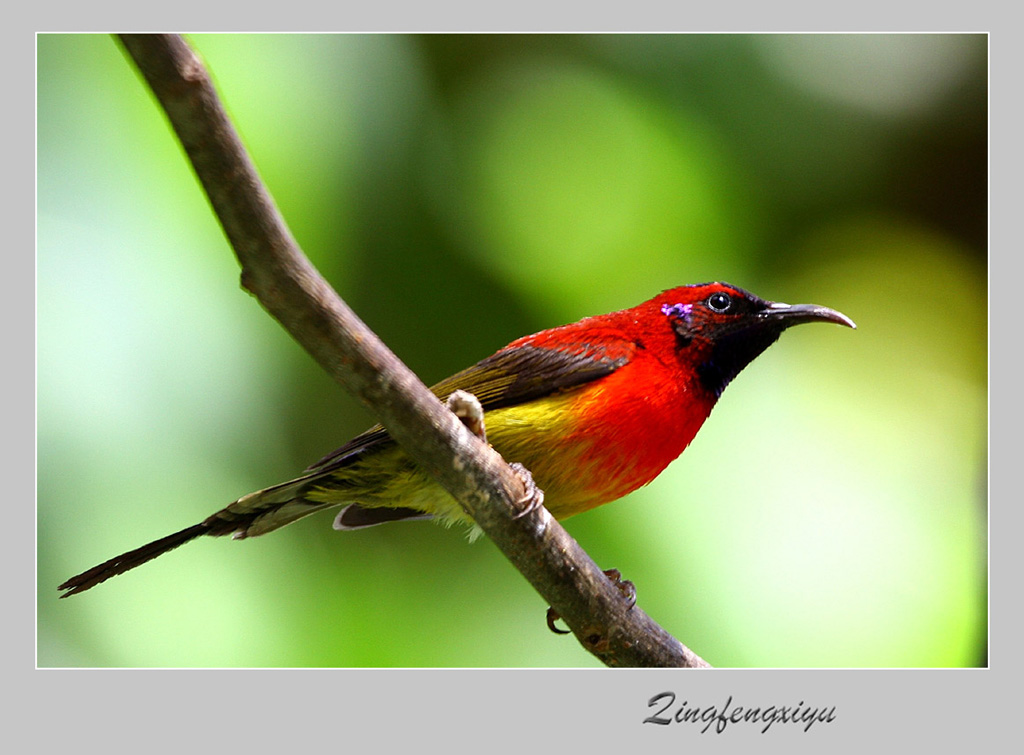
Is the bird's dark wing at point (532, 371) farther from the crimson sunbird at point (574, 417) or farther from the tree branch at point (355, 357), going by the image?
the tree branch at point (355, 357)

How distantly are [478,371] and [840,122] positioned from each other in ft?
6.54

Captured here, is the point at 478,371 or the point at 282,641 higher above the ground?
the point at 478,371

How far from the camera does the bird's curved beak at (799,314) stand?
10.9 ft

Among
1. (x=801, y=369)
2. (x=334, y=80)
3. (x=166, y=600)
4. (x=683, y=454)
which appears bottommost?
(x=166, y=600)

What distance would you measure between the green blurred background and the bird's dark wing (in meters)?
0.45

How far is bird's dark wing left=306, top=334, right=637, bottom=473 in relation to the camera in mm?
3129

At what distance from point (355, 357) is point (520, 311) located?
1.80m

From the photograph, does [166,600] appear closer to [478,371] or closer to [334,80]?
[478,371]

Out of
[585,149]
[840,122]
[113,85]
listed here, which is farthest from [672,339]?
[113,85]

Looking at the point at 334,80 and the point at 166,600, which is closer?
the point at 166,600

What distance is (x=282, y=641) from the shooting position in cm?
302

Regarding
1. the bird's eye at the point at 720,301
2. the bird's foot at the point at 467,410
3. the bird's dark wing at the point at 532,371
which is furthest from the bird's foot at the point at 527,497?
the bird's eye at the point at 720,301

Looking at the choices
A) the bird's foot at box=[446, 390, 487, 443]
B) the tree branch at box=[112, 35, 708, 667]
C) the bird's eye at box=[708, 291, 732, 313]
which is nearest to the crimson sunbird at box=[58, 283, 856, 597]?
the bird's eye at box=[708, 291, 732, 313]

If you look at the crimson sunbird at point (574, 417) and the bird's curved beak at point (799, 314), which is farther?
the bird's curved beak at point (799, 314)
